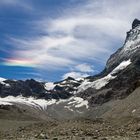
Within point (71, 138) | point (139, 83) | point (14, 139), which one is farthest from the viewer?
point (139, 83)

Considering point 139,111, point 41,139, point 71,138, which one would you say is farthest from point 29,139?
point 139,111

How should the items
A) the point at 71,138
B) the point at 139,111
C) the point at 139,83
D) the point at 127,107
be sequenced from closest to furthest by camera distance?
1. the point at 71,138
2. the point at 139,111
3. the point at 127,107
4. the point at 139,83

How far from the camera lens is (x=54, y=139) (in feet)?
139

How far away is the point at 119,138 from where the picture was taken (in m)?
42.0

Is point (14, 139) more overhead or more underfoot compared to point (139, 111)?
more underfoot

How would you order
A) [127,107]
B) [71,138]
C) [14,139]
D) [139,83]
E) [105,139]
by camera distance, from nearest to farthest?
[105,139]
[71,138]
[14,139]
[127,107]
[139,83]

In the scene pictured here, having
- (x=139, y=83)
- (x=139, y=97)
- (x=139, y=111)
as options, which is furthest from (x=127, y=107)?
(x=139, y=83)

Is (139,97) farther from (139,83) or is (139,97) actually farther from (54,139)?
(54,139)

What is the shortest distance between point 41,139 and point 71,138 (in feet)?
9.95

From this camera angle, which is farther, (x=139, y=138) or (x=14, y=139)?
(x=14, y=139)

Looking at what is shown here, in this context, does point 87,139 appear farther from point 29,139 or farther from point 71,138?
point 29,139

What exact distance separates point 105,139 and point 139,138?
11.5 ft

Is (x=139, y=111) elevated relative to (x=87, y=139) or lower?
elevated

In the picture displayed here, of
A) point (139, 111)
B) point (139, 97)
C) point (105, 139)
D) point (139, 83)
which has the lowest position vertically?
point (105, 139)
